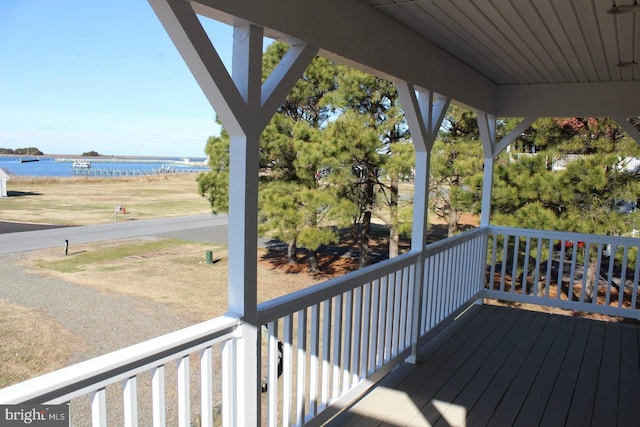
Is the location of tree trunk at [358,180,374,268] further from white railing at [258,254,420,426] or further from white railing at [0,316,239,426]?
white railing at [0,316,239,426]

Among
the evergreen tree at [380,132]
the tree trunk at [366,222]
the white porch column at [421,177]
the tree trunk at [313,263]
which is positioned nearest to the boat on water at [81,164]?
the tree trunk at [313,263]

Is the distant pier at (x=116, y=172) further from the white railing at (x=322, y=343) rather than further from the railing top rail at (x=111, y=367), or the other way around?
the railing top rail at (x=111, y=367)

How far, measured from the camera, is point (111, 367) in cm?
134

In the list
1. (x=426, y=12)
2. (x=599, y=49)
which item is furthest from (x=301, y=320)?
(x=599, y=49)

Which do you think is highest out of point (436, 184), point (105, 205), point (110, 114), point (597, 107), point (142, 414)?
point (110, 114)

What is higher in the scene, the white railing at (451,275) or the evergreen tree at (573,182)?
the evergreen tree at (573,182)

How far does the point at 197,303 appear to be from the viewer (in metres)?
11.1

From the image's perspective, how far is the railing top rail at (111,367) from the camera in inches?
45.8

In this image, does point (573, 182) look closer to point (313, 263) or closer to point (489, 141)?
point (489, 141)

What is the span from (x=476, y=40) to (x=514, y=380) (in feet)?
7.44

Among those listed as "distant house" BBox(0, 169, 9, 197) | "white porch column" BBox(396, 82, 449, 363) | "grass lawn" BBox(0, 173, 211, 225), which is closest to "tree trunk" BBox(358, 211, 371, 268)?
"white porch column" BBox(396, 82, 449, 363)

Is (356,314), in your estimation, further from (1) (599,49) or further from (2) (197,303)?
(2) (197,303)

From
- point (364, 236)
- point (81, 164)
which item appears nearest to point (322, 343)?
point (364, 236)

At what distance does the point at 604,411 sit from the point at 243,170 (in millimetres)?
2579
